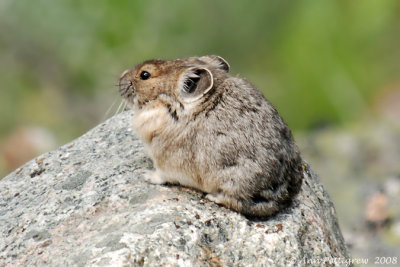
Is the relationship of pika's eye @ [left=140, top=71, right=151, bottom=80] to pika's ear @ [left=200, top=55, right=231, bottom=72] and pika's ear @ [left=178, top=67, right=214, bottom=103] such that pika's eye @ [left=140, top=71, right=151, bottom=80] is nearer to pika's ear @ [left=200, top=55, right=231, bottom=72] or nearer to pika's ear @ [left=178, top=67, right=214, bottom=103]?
pika's ear @ [left=178, top=67, right=214, bottom=103]

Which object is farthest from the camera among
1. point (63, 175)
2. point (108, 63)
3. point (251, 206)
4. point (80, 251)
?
point (108, 63)

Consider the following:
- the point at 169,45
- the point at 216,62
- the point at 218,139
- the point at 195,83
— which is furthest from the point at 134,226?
the point at 169,45

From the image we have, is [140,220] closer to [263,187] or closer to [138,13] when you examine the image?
[263,187]

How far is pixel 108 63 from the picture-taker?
16.8 metres

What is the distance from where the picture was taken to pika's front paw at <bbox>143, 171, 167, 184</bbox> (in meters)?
7.30

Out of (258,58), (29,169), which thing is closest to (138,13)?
(258,58)

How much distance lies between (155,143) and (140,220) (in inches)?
42.4

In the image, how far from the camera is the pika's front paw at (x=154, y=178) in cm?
730

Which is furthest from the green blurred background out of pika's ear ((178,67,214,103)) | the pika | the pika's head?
pika's ear ((178,67,214,103))

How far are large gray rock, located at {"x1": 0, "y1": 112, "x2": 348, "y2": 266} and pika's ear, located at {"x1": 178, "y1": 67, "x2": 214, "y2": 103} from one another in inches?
36.6

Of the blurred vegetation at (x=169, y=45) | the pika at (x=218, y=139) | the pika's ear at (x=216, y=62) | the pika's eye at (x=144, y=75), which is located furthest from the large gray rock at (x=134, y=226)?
the blurred vegetation at (x=169, y=45)

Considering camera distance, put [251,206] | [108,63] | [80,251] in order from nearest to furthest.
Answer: [80,251] < [251,206] < [108,63]

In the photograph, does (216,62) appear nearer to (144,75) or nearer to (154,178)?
Answer: (144,75)

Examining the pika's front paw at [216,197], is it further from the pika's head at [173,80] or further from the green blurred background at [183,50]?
the green blurred background at [183,50]
